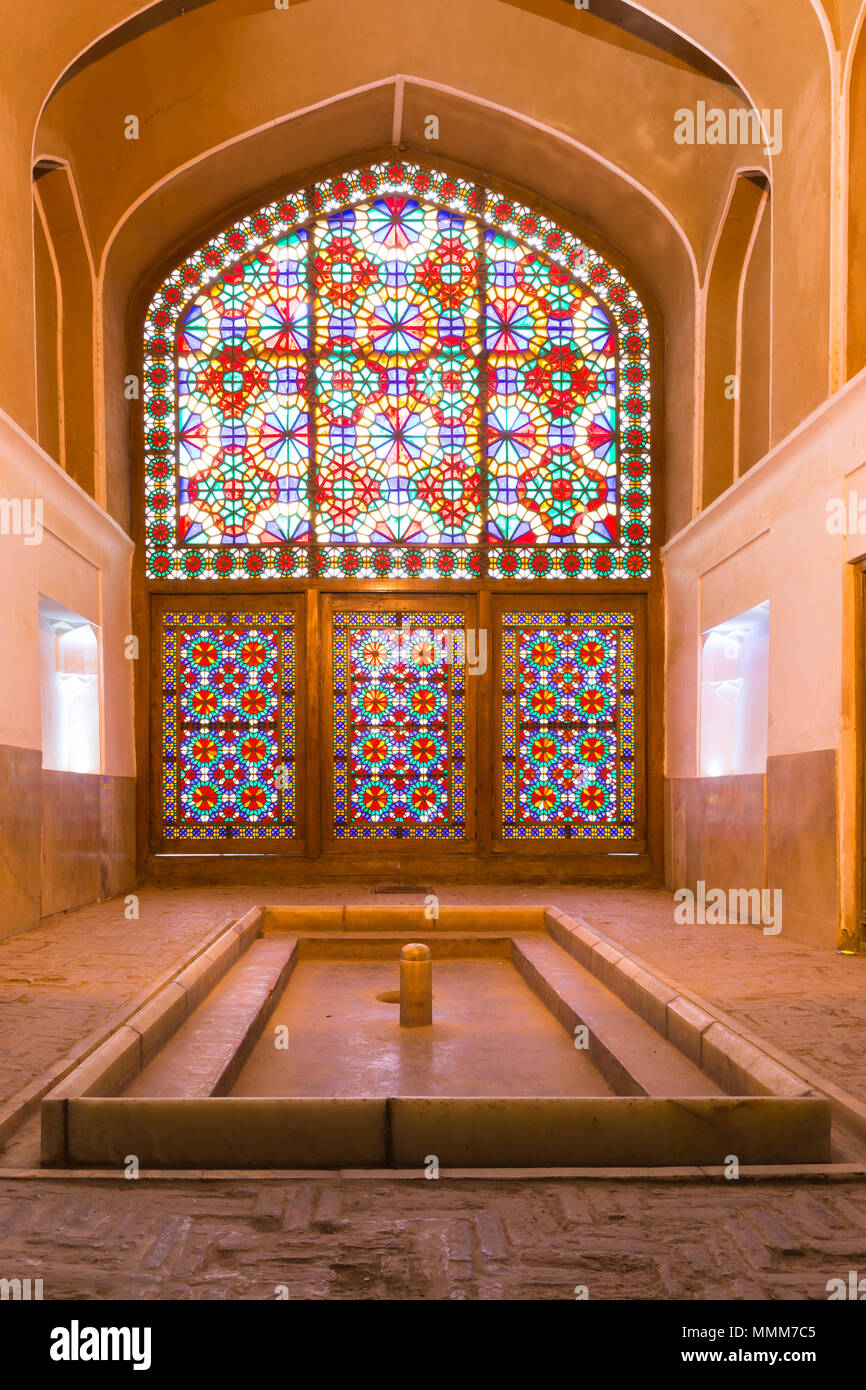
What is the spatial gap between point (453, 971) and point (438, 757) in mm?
2930

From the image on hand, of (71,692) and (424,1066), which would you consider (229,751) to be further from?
(424,1066)

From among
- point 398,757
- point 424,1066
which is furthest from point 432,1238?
point 398,757

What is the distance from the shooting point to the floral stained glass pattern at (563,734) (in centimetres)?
977

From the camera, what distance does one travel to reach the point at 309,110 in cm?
922

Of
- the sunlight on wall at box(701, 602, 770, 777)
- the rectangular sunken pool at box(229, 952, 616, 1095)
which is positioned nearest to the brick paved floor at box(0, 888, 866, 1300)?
the rectangular sunken pool at box(229, 952, 616, 1095)

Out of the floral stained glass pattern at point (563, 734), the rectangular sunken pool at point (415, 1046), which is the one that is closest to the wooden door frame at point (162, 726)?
the floral stained glass pattern at point (563, 734)

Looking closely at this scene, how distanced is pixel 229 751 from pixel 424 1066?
532cm

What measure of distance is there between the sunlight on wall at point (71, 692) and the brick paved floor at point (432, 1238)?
6164 millimetres

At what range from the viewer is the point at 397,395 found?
394 inches

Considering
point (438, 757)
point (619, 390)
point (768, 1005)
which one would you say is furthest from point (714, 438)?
point (768, 1005)

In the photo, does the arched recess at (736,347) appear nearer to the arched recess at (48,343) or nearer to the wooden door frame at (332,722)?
the wooden door frame at (332,722)

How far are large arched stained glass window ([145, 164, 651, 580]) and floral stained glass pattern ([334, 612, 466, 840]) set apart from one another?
3.63ft

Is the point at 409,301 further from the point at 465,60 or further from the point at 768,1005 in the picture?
the point at 768,1005

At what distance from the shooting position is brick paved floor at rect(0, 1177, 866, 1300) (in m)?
2.25
